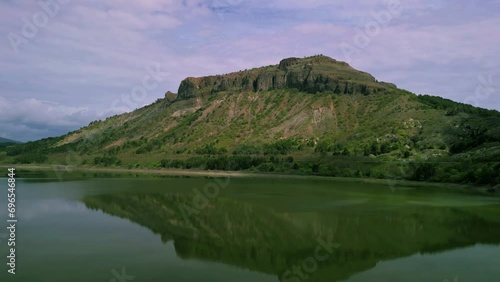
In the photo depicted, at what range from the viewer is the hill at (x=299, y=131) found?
81.9 metres

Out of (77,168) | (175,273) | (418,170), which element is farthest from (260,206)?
(77,168)

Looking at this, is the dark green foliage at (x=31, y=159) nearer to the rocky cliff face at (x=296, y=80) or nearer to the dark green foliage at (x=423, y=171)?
the rocky cliff face at (x=296, y=80)

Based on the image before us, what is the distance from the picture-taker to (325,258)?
22.6 metres

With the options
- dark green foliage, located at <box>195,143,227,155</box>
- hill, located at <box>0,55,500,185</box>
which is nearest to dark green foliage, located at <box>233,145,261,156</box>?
hill, located at <box>0,55,500,185</box>

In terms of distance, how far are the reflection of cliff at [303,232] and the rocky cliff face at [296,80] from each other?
10294 centimetres

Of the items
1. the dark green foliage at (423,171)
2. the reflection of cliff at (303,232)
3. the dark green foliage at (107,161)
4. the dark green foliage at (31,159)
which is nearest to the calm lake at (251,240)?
the reflection of cliff at (303,232)

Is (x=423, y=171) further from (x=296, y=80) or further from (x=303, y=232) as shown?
(x=296, y=80)

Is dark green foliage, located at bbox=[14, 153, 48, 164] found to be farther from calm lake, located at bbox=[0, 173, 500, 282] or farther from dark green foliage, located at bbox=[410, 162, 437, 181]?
dark green foliage, located at bbox=[410, 162, 437, 181]

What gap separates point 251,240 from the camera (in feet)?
87.8

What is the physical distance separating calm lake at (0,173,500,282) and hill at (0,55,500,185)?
34061 mm

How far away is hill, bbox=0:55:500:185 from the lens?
8188 cm

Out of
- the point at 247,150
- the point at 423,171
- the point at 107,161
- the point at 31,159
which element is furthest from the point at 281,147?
the point at 31,159

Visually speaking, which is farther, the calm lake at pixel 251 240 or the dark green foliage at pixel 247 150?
the dark green foliage at pixel 247 150

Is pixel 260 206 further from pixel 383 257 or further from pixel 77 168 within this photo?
pixel 77 168
